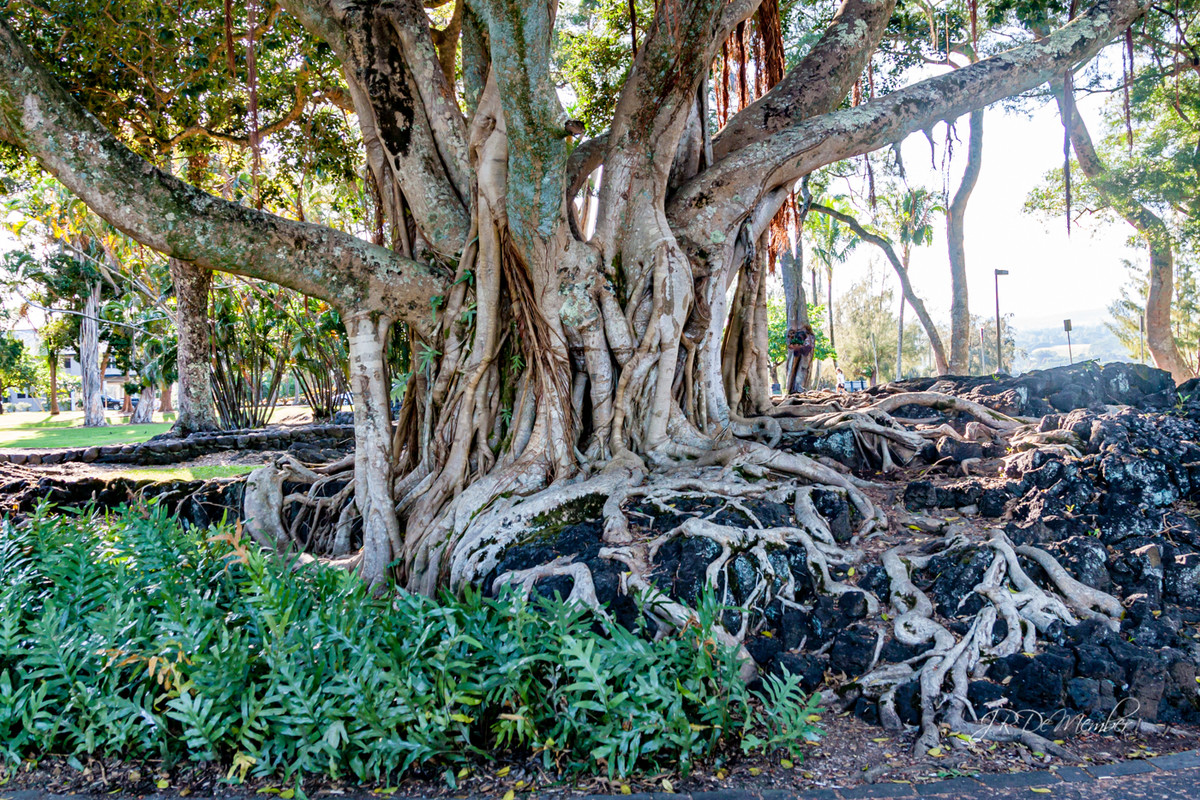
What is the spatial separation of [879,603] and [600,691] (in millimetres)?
1754

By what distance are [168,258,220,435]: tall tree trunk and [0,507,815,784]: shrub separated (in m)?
8.67

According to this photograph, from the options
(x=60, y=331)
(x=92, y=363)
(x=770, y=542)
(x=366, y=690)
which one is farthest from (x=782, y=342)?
(x=60, y=331)

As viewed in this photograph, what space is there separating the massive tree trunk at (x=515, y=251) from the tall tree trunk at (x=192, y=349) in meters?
6.30

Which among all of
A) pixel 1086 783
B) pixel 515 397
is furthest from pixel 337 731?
pixel 515 397

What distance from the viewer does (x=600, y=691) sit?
2.57m

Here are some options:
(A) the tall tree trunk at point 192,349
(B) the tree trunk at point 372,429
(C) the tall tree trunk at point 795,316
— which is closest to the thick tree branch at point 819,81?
(B) the tree trunk at point 372,429

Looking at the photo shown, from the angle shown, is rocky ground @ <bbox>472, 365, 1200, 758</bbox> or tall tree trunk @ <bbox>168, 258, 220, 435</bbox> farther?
tall tree trunk @ <bbox>168, 258, 220, 435</bbox>

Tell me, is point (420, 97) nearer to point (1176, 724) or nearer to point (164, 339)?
point (1176, 724)

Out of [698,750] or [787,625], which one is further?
[787,625]

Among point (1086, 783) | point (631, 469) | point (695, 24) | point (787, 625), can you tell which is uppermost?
point (695, 24)

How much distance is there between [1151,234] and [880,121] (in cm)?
937

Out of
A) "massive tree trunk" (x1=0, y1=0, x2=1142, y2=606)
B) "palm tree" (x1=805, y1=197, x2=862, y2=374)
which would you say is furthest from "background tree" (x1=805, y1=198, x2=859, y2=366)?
"massive tree trunk" (x1=0, y1=0, x2=1142, y2=606)

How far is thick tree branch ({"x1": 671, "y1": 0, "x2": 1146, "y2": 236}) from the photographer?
5.29m

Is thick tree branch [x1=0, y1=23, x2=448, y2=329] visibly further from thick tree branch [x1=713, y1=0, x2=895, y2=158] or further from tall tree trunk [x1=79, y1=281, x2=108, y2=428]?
tall tree trunk [x1=79, y1=281, x2=108, y2=428]
